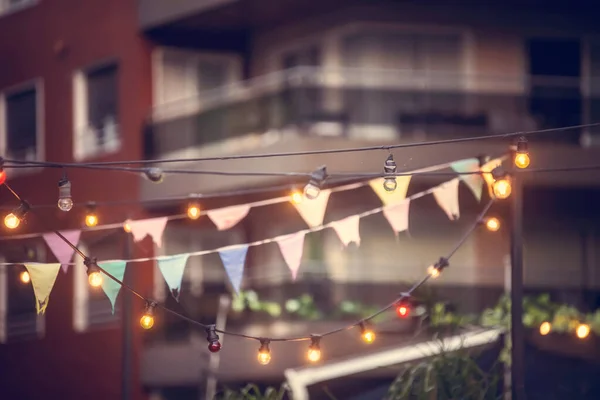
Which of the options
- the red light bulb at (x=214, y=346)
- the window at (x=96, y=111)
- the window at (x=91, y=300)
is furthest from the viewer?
the window at (x=91, y=300)

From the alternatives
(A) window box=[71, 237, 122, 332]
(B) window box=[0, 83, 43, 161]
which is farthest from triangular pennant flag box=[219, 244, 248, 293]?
(B) window box=[0, 83, 43, 161]

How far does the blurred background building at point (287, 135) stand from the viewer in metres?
19.7

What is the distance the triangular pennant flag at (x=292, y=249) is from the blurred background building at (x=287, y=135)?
5159 mm

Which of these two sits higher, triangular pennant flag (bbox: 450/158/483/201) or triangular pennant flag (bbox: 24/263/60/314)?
triangular pennant flag (bbox: 450/158/483/201)

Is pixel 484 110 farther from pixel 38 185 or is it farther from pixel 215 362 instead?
pixel 38 185

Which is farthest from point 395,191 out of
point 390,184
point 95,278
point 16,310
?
point 16,310

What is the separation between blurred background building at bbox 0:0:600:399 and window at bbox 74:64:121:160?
3 cm

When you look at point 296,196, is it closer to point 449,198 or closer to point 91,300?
point 449,198

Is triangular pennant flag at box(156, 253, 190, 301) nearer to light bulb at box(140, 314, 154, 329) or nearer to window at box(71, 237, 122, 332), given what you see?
light bulb at box(140, 314, 154, 329)

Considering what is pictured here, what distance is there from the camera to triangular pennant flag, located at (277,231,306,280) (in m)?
13.6

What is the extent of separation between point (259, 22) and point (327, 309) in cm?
515

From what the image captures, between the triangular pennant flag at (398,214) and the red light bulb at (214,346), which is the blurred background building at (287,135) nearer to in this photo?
the triangular pennant flag at (398,214)

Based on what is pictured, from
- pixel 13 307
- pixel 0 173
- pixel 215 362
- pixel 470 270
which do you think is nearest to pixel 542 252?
pixel 470 270

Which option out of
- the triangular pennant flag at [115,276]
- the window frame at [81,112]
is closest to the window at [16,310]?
the window frame at [81,112]
